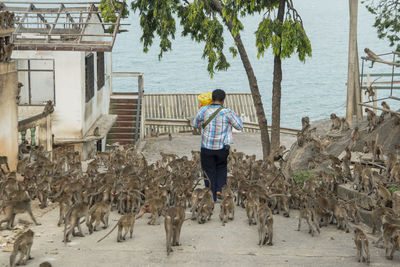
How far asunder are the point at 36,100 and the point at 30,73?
95 centimetres

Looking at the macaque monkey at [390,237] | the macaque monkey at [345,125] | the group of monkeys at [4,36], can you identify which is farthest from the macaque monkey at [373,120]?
the group of monkeys at [4,36]

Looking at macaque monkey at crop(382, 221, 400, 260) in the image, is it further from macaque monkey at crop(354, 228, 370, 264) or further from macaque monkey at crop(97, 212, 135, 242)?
macaque monkey at crop(97, 212, 135, 242)

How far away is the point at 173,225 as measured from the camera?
8898 mm

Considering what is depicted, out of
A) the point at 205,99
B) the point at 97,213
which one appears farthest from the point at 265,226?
the point at 205,99

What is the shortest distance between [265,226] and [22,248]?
3168mm

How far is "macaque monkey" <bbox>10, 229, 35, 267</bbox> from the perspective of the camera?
8.05m

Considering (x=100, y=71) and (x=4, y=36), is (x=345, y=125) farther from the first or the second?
(x=100, y=71)

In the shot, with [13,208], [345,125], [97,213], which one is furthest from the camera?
[345,125]

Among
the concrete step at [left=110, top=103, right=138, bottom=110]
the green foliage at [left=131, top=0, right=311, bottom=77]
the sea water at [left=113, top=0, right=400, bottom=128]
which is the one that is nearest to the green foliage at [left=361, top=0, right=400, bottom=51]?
the green foliage at [left=131, top=0, right=311, bottom=77]

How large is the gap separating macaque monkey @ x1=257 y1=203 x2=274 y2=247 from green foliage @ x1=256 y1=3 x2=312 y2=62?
940 centimetres

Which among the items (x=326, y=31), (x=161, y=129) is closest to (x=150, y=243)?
(x=161, y=129)

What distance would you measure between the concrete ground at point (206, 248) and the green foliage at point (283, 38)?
8.18 m

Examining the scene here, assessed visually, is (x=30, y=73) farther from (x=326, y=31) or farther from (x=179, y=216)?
(x=326, y=31)

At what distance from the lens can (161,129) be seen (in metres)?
37.5
